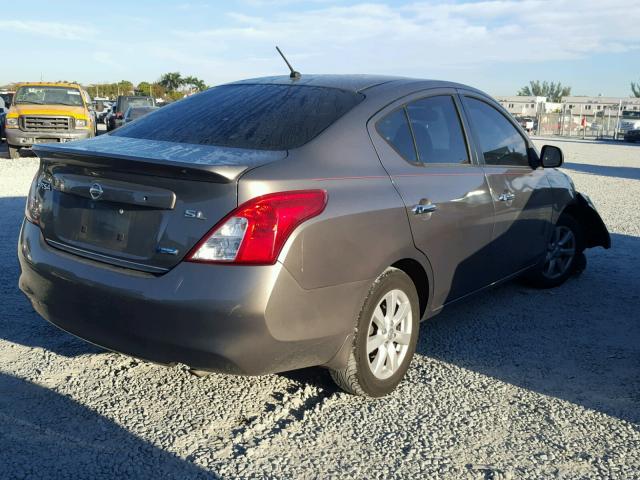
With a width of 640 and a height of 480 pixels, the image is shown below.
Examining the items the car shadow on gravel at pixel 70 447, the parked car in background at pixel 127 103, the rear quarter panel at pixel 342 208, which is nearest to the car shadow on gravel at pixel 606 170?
the rear quarter panel at pixel 342 208

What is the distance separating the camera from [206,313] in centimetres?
264

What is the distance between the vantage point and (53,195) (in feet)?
10.3

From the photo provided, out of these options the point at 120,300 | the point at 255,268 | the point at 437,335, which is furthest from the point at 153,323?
the point at 437,335

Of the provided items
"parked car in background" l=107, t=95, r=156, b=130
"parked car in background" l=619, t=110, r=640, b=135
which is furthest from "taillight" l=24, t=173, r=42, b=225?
"parked car in background" l=619, t=110, r=640, b=135

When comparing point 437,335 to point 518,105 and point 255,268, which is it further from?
point 518,105

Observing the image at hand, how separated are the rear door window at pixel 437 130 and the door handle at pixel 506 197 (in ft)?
1.32

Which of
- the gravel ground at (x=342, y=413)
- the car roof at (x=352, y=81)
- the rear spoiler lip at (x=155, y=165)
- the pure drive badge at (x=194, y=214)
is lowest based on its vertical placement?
the gravel ground at (x=342, y=413)

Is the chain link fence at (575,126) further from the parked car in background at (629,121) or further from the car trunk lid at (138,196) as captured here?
the car trunk lid at (138,196)

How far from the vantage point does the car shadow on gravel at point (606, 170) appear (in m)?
16.7

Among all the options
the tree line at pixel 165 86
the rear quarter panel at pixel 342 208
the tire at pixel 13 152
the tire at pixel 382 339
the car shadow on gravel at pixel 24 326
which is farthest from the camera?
the tree line at pixel 165 86

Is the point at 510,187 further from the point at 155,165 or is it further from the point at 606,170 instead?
the point at 606,170

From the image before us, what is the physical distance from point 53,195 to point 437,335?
259 cm

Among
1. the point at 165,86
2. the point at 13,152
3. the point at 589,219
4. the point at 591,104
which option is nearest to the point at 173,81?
the point at 165,86

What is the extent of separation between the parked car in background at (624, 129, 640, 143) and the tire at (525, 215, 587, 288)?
39038 mm
